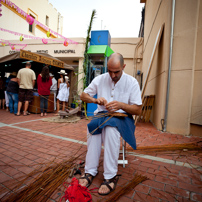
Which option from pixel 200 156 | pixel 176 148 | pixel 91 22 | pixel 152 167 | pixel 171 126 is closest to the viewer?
pixel 152 167

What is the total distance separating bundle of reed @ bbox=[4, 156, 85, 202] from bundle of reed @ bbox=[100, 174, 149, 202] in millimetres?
606

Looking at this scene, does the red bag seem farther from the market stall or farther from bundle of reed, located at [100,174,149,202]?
the market stall

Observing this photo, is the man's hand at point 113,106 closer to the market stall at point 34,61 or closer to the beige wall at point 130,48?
the market stall at point 34,61

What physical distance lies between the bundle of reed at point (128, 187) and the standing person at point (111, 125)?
9 cm

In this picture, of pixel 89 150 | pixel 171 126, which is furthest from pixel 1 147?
pixel 171 126

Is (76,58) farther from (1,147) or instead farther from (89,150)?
(89,150)

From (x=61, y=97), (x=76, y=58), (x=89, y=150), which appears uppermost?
(x=76, y=58)

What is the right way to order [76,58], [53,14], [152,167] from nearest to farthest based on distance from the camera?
[152,167] < [76,58] < [53,14]

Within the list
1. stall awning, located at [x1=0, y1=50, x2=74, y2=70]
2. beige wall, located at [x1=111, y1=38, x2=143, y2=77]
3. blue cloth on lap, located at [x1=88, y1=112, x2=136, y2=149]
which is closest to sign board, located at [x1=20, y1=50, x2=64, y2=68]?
stall awning, located at [x1=0, y1=50, x2=74, y2=70]

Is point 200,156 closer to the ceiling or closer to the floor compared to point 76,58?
closer to the floor

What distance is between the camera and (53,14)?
1809 centimetres

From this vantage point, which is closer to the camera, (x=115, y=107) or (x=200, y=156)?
(x=115, y=107)

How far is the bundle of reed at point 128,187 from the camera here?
1.36 meters

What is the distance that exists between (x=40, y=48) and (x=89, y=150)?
10.9 metres
